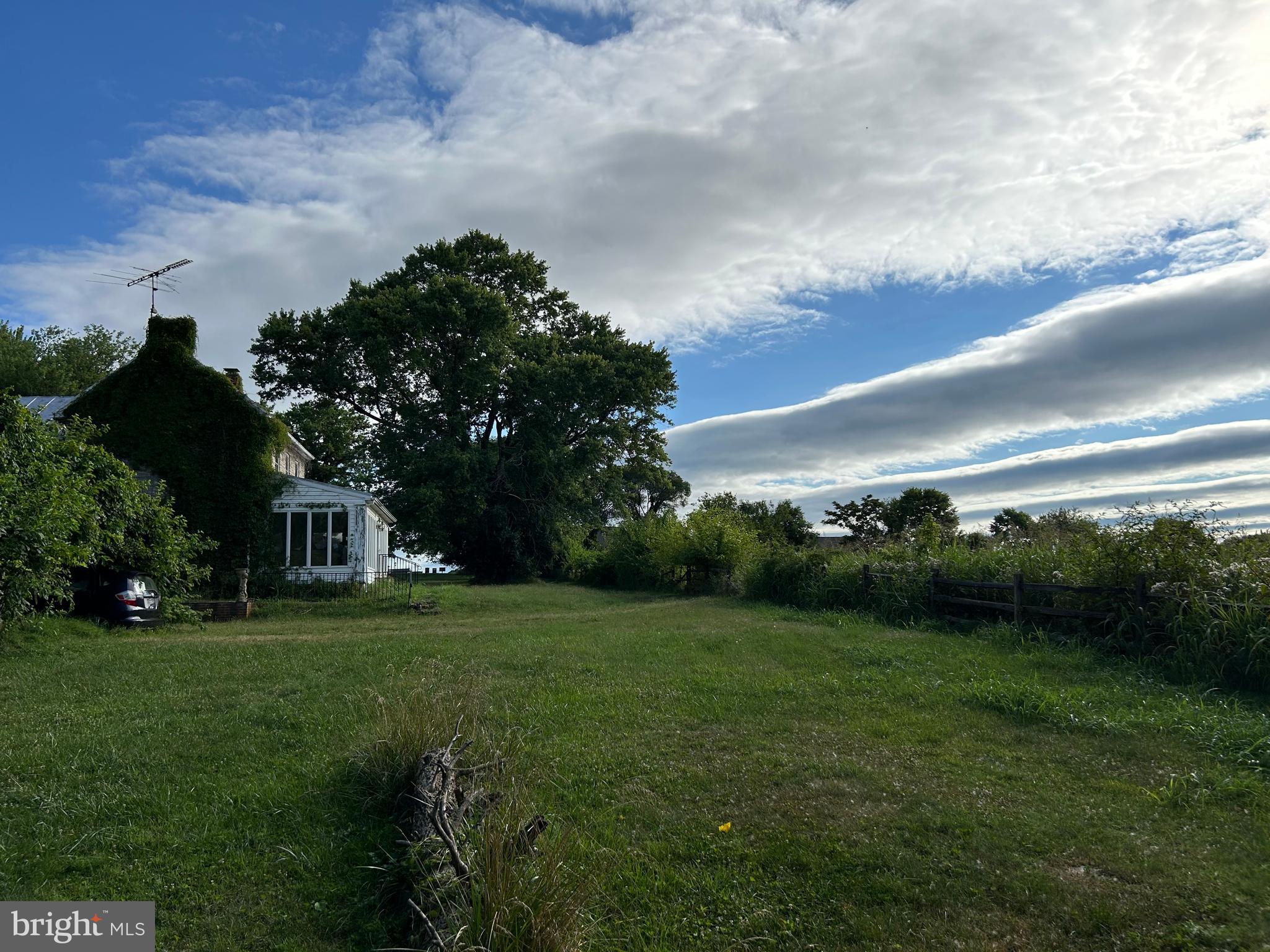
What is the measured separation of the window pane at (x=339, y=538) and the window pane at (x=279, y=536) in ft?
4.12

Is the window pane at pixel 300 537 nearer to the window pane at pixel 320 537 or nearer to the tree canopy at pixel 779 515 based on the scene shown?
the window pane at pixel 320 537

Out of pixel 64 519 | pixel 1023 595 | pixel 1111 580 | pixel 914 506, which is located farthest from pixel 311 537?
pixel 914 506

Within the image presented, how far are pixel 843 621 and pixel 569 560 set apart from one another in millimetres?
21833

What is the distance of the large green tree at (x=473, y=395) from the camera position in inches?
1278

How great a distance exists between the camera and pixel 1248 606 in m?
8.70

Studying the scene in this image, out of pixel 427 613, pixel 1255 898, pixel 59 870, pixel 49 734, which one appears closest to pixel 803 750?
pixel 1255 898

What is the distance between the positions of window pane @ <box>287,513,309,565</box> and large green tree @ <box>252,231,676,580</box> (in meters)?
8.03

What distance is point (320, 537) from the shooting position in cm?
2342

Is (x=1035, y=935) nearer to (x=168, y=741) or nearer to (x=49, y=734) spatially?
(x=168, y=741)

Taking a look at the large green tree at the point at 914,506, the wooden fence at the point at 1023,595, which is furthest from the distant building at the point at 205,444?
the large green tree at the point at 914,506

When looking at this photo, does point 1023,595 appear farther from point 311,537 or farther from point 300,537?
point 300,537

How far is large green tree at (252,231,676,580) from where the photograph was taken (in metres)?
32.5

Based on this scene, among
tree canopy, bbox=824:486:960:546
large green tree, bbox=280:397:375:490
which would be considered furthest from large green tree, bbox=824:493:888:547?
large green tree, bbox=280:397:375:490

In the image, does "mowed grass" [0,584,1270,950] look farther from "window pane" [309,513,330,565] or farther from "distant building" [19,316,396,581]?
"window pane" [309,513,330,565]
